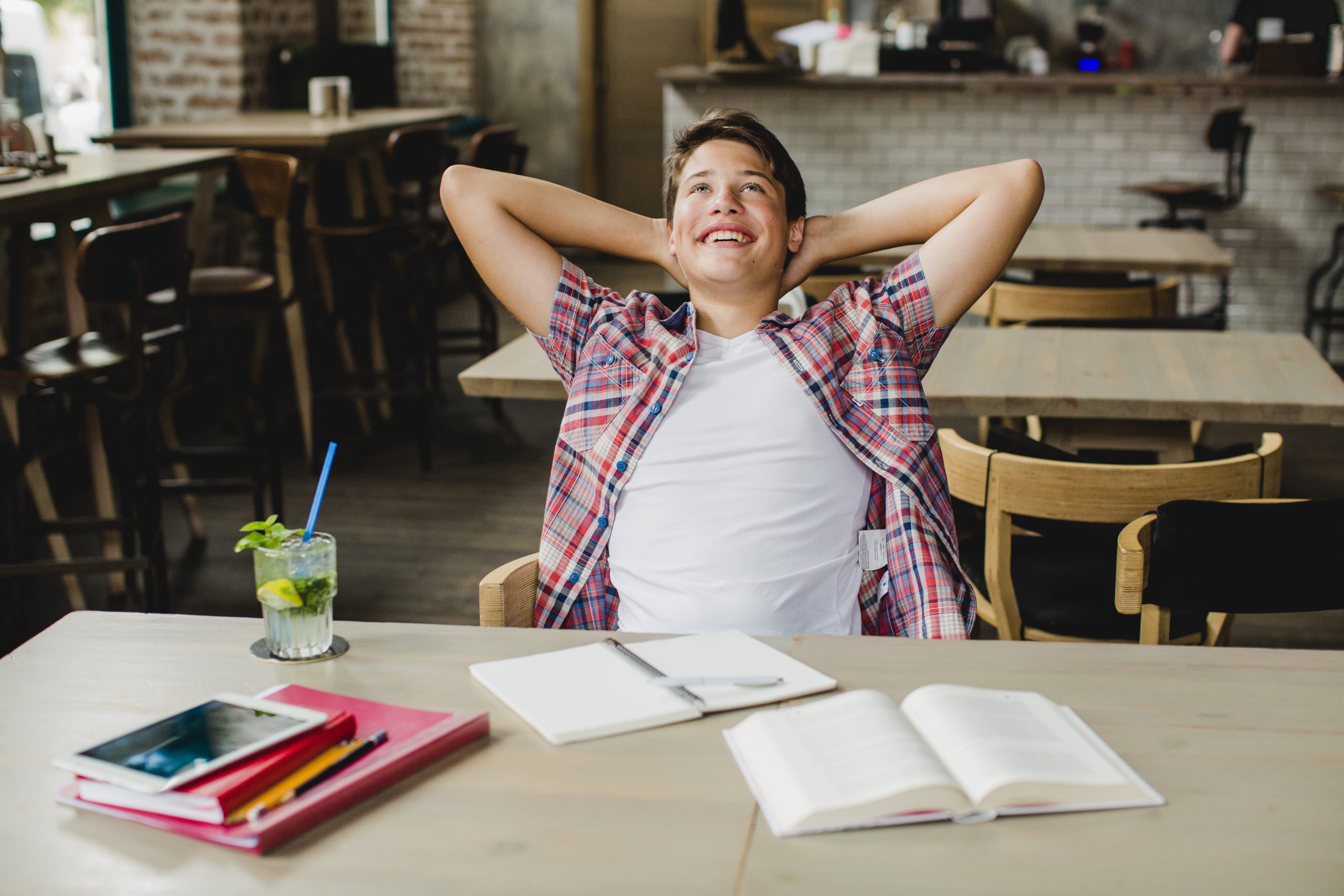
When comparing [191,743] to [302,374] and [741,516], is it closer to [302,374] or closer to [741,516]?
[741,516]

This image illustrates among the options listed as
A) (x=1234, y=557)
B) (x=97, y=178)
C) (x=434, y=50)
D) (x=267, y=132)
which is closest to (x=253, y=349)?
(x=267, y=132)

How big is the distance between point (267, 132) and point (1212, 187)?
419 centimetres

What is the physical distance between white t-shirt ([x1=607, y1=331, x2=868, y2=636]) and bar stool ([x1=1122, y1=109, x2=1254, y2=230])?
15.6 ft

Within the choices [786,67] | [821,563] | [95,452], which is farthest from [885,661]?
[786,67]

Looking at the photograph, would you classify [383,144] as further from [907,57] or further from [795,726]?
[795,726]

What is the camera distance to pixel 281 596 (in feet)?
4.04

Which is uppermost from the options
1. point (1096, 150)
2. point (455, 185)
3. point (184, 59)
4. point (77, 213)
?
point (184, 59)

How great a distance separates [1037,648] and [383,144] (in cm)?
522

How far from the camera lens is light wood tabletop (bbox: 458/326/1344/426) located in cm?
236

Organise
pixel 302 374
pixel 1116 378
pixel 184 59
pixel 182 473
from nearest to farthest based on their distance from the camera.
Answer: pixel 1116 378, pixel 182 473, pixel 302 374, pixel 184 59

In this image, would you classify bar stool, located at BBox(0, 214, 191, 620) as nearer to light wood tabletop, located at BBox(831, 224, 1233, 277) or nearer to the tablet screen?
light wood tabletop, located at BBox(831, 224, 1233, 277)

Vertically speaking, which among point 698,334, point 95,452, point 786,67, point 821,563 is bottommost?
point 95,452

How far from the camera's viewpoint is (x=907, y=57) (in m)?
6.20

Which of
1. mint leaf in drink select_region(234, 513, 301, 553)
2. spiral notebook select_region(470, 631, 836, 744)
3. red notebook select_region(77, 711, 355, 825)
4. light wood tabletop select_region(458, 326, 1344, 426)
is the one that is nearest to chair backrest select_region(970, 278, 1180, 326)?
light wood tabletop select_region(458, 326, 1344, 426)
